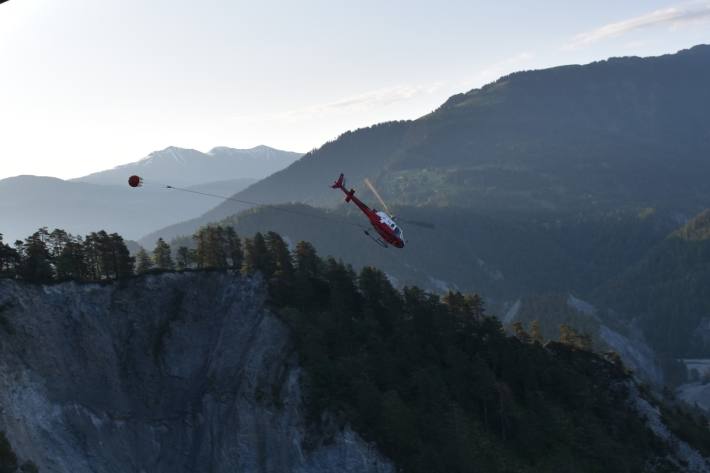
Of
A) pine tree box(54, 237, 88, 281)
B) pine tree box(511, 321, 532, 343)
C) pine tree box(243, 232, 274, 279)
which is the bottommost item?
pine tree box(511, 321, 532, 343)

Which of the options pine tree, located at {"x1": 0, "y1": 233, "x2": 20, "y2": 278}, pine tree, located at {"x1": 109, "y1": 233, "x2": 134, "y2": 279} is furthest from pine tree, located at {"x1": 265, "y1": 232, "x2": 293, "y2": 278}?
pine tree, located at {"x1": 0, "y1": 233, "x2": 20, "y2": 278}

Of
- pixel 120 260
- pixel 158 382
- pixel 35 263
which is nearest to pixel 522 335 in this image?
pixel 158 382

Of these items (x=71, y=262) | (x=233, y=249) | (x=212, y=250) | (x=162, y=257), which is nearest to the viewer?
(x=71, y=262)

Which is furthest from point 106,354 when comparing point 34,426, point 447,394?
point 447,394

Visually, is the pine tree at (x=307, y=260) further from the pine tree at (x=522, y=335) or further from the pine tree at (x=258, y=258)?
the pine tree at (x=522, y=335)

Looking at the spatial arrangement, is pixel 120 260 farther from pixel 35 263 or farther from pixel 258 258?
pixel 258 258

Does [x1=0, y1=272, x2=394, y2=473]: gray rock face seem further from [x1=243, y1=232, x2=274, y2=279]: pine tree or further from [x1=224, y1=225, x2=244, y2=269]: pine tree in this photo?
[x1=224, y1=225, x2=244, y2=269]: pine tree

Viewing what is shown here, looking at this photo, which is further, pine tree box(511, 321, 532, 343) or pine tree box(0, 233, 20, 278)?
pine tree box(511, 321, 532, 343)

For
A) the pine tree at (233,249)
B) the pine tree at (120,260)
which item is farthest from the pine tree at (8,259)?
the pine tree at (233,249)
